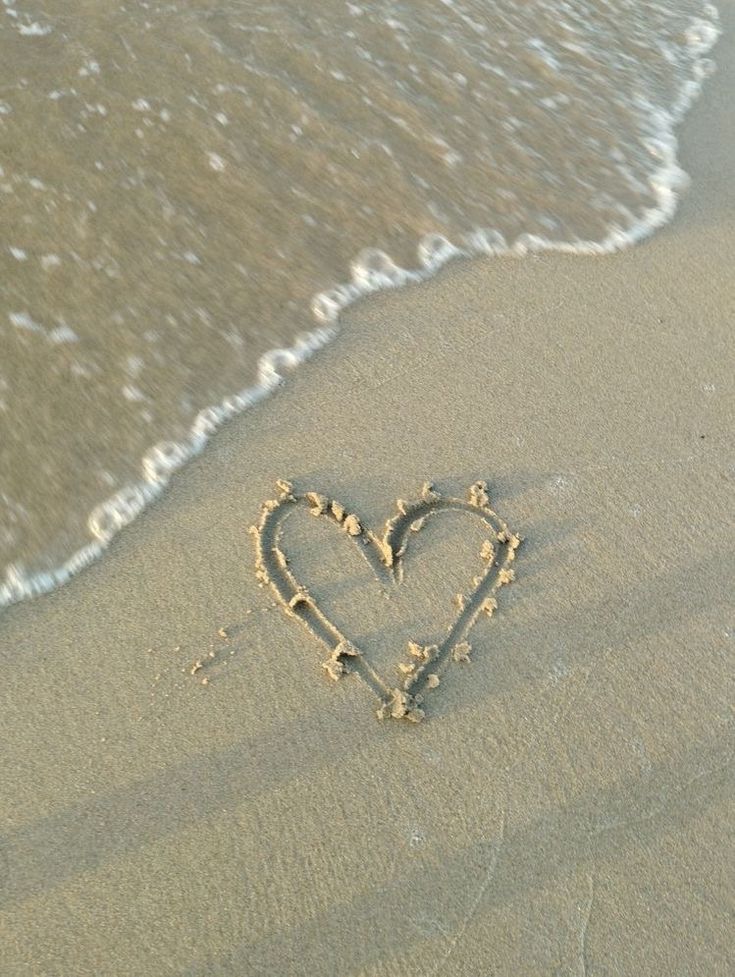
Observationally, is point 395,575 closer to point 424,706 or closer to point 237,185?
point 424,706

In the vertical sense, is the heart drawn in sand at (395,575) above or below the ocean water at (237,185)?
below

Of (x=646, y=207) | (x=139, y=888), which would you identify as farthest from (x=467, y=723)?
(x=646, y=207)

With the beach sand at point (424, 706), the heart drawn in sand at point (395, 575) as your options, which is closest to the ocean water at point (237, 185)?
the beach sand at point (424, 706)

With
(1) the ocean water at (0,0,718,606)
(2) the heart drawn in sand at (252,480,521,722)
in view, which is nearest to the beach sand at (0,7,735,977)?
(2) the heart drawn in sand at (252,480,521,722)

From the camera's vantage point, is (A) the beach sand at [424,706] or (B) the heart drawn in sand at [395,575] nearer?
(A) the beach sand at [424,706]

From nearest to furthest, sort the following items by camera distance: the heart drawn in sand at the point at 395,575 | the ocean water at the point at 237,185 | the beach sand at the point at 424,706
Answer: the beach sand at the point at 424,706
the heart drawn in sand at the point at 395,575
the ocean water at the point at 237,185

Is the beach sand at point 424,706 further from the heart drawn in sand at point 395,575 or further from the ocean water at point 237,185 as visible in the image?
the ocean water at point 237,185

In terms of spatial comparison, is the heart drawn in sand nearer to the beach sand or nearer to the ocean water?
the beach sand
